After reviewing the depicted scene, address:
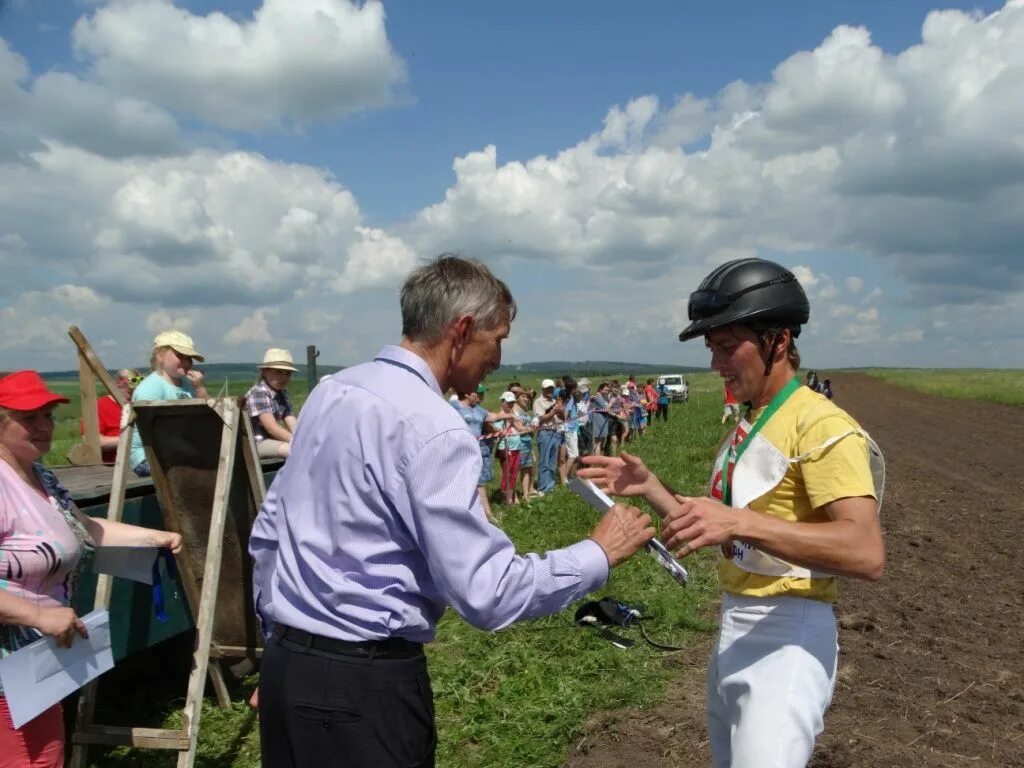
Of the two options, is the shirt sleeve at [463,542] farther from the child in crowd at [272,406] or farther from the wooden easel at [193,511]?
the child in crowd at [272,406]

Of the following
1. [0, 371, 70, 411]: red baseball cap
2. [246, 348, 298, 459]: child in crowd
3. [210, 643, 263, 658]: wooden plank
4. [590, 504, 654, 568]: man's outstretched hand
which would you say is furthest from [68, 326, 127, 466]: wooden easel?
[590, 504, 654, 568]: man's outstretched hand

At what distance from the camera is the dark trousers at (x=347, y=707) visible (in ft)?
6.81

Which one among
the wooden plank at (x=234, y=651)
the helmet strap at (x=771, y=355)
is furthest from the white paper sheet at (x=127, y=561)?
the helmet strap at (x=771, y=355)

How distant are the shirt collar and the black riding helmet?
0.88 meters

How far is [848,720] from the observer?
4789 mm

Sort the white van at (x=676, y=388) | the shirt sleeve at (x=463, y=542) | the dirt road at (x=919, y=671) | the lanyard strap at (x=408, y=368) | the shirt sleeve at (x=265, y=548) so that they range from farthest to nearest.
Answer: the white van at (x=676, y=388) < the dirt road at (x=919, y=671) < the shirt sleeve at (x=265, y=548) < the lanyard strap at (x=408, y=368) < the shirt sleeve at (x=463, y=542)

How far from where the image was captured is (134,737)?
13.1 feet

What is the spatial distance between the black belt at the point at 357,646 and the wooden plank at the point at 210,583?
2.25 meters

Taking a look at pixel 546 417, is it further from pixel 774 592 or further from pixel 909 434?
pixel 909 434

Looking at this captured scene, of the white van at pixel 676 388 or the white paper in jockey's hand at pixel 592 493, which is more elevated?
the white paper in jockey's hand at pixel 592 493

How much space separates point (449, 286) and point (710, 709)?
5.41 ft

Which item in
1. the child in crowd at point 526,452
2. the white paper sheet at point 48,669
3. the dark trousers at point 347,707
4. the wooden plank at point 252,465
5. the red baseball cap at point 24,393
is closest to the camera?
the dark trousers at point 347,707

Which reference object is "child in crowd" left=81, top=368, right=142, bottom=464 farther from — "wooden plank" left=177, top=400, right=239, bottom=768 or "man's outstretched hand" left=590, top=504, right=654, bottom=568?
"man's outstretched hand" left=590, top=504, right=654, bottom=568

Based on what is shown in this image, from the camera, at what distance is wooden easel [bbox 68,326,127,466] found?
16.5 feet
